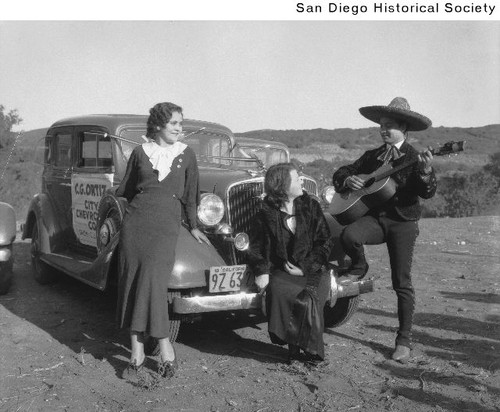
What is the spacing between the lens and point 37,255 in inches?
268

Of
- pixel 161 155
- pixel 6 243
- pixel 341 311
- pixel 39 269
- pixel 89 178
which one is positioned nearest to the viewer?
pixel 161 155

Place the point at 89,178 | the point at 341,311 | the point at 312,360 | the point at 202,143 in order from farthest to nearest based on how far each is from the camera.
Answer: the point at 202,143
the point at 89,178
the point at 341,311
the point at 312,360

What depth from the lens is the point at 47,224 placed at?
6.40 m

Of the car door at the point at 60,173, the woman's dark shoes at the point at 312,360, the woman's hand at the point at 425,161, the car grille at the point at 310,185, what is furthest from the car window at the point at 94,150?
the woman's hand at the point at 425,161

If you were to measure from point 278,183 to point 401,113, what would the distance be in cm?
99

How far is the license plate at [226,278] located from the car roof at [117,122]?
200cm

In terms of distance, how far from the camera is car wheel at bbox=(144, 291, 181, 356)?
426cm

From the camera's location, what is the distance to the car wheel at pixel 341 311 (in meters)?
5.10

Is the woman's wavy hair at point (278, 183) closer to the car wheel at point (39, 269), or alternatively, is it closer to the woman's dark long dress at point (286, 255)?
the woman's dark long dress at point (286, 255)

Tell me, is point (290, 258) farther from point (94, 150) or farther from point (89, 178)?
point (94, 150)

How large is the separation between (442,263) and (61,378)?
5.67 meters

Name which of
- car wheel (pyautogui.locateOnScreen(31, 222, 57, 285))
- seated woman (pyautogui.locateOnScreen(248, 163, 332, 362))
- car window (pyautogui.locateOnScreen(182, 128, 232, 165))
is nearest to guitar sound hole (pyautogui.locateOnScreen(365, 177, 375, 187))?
seated woman (pyautogui.locateOnScreen(248, 163, 332, 362))

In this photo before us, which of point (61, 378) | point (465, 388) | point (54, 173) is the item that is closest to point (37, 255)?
point (54, 173)
